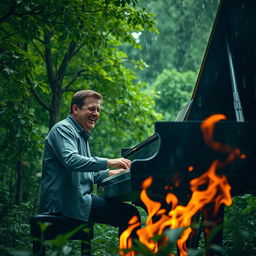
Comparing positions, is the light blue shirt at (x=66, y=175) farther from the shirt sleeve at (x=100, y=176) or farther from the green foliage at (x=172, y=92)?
the green foliage at (x=172, y=92)

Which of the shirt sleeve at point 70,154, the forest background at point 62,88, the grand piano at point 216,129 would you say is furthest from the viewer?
the forest background at point 62,88

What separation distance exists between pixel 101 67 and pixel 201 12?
712 inches

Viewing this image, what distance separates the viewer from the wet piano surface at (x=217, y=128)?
3.11m

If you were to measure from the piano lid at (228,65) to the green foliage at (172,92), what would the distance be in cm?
1213

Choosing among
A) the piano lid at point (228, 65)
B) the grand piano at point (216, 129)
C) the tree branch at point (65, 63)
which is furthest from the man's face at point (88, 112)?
the tree branch at point (65, 63)

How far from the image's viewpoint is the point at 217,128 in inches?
124

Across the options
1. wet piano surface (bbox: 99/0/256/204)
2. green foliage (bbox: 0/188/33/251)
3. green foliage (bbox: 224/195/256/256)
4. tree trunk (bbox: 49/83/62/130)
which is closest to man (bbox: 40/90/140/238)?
wet piano surface (bbox: 99/0/256/204)

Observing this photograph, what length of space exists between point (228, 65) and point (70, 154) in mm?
2034

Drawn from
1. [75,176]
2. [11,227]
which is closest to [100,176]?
[75,176]

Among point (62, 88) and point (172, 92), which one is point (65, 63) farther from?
point (172, 92)

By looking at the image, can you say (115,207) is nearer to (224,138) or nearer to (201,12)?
(224,138)

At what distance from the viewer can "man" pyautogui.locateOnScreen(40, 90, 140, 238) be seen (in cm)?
365

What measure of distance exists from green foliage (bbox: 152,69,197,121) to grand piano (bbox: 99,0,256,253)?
39.9ft

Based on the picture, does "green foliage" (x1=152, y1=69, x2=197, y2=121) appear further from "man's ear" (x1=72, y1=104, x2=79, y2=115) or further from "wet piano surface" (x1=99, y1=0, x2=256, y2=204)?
"man's ear" (x1=72, y1=104, x2=79, y2=115)
